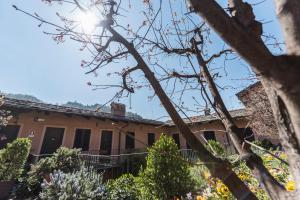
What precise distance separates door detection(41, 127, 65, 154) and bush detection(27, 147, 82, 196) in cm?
345

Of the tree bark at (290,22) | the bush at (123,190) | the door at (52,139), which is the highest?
the door at (52,139)

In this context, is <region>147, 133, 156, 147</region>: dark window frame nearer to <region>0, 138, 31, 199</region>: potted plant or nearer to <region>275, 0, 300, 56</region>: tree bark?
<region>0, 138, 31, 199</region>: potted plant

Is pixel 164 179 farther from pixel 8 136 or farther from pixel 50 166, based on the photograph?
pixel 8 136

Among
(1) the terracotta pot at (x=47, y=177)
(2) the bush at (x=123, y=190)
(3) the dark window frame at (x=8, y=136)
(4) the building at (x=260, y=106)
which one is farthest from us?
(3) the dark window frame at (x=8, y=136)

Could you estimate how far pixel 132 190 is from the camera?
238 inches

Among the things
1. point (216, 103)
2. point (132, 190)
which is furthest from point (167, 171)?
point (216, 103)

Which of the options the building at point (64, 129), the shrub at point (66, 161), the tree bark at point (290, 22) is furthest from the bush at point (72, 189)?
the tree bark at point (290, 22)


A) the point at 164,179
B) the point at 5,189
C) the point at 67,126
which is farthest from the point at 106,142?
the point at 164,179

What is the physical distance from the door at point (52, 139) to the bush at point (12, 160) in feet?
12.5

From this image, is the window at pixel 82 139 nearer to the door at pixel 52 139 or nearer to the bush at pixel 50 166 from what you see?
the door at pixel 52 139

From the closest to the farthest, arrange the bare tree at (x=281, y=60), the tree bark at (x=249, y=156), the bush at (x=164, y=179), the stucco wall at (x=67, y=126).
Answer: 1. the bare tree at (x=281, y=60)
2. the tree bark at (x=249, y=156)
3. the bush at (x=164, y=179)
4. the stucco wall at (x=67, y=126)

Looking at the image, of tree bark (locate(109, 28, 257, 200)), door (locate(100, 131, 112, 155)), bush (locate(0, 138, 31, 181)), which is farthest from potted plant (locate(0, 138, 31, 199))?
tree bark (locate(109, 28, 257, 200))

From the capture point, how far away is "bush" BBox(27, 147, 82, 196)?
713cm

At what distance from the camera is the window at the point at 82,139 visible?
41.7ft
